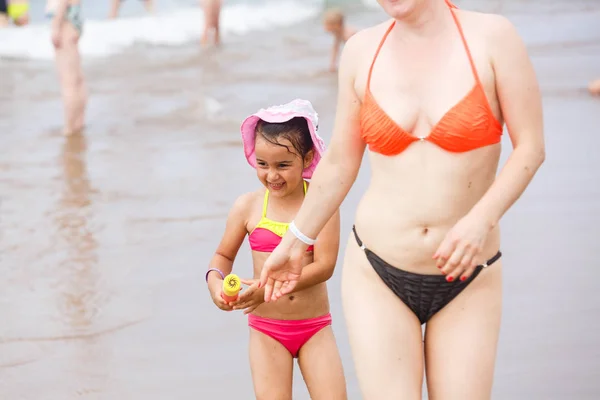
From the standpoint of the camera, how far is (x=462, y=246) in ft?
9.68

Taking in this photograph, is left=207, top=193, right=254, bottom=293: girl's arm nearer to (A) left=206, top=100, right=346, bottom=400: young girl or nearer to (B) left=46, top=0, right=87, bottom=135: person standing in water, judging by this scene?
(A) left=206, top=100, right=346, bottom=400: young girl

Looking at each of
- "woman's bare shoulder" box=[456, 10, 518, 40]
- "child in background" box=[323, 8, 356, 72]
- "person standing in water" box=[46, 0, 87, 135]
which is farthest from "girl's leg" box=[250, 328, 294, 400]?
"child in background" box=[323, 8, 356, 72]

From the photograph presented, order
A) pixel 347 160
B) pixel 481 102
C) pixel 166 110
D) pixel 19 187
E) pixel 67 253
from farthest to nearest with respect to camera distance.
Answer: pixel 166 110, pixel 19 187, pixel 67 253, pixel 347 160, pixel 481 102

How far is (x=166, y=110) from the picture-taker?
1363 centimetres

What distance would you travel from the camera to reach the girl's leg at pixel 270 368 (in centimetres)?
405

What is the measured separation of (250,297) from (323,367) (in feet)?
1.57

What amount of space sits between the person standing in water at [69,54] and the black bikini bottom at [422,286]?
8.52m

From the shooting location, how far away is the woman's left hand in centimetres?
295

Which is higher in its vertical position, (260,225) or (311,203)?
(311,203)

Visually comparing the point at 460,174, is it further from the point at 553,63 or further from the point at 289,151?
the point at 553,63

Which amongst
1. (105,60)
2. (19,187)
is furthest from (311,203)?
(105,60)

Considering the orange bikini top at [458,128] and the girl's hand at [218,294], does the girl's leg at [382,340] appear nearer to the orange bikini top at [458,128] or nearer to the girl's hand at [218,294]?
the orange bikini top at [458,128]

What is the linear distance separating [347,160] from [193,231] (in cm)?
443

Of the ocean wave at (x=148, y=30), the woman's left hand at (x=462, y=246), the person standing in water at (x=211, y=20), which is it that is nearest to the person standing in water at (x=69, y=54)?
the person standing in water at (x=211, y=20)
